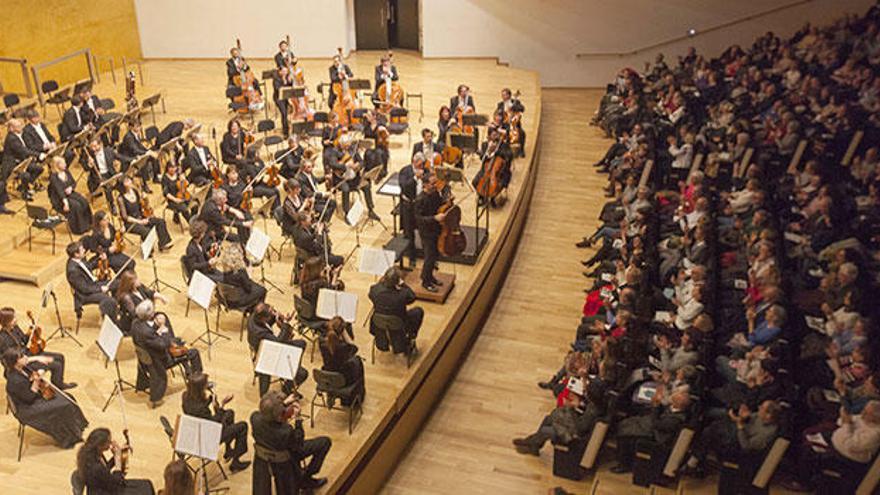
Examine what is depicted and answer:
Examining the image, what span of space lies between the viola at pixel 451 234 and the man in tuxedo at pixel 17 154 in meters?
5.02

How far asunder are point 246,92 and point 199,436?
8.27 meters

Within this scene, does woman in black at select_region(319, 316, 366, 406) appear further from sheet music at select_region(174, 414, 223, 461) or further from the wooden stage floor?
sheet music at select_region(174, 414, 223, 461)

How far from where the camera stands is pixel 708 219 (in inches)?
293

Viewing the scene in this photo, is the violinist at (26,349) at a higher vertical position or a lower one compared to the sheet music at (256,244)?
lower

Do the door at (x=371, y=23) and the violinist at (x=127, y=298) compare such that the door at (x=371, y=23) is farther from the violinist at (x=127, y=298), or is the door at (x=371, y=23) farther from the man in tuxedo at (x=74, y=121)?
the violinist at (x=127, y=298)

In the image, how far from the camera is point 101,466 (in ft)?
14.7

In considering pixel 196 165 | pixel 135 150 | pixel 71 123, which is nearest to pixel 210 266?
pixel 196 165

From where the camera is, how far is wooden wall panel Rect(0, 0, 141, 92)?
12469mm

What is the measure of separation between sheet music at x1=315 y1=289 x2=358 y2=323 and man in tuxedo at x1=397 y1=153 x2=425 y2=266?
2.17 metres

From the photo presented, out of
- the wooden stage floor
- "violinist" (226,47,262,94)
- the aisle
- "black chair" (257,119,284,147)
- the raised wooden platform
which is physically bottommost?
the aisle

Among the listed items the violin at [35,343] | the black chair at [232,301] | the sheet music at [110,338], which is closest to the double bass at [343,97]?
the black chair at [232,301]

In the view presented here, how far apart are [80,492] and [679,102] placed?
9591mm

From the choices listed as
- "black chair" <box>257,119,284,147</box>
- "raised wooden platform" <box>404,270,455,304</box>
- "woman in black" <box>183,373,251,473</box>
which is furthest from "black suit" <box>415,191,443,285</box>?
"black chair" <box>257,119,284,147</box>

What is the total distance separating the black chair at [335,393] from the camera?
5520mm
